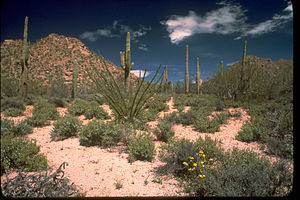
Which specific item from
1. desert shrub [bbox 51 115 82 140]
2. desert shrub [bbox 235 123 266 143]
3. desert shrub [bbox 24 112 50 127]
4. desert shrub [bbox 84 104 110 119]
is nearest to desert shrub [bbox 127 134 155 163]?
desert shrub [bbox 51 115 82 140]

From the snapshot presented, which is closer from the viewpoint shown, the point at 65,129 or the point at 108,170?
the point at 108,170

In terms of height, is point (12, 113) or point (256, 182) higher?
point (12, 113)

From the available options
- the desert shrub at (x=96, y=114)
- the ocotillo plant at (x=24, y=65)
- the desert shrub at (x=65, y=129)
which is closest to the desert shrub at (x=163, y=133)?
the desert shrub at (x=65, y=129)

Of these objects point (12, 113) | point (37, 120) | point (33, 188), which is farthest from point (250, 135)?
point (12, 113)

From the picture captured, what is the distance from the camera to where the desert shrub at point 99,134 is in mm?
4137

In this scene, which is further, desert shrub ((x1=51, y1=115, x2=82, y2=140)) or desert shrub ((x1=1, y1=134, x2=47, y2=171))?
desert shrub ((x1=51, y1=115, x2=82, y2=140))

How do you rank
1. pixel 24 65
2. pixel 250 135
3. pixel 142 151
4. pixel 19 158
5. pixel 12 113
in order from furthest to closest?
pixel 24 65 → pixel 12 113 → pixel 250 135 → pixel 142 151 → pixel 19 158

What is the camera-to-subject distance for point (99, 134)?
425cm

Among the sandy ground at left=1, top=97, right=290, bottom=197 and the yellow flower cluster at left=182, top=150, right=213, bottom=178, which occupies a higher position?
the yellow flower cluster at left=182, top=150, right=213, bottom=178

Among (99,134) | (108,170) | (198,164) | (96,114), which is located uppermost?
(96,114)

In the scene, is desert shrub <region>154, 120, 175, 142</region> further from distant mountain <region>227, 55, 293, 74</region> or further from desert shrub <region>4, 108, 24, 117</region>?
distant mountain <region>227, 55, 293, 74</region>

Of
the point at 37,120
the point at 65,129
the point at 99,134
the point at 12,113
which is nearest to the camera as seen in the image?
the point at 99,134

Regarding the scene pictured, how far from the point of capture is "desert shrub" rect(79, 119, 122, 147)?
13.6ft

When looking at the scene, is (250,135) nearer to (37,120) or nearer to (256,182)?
(256,182)
